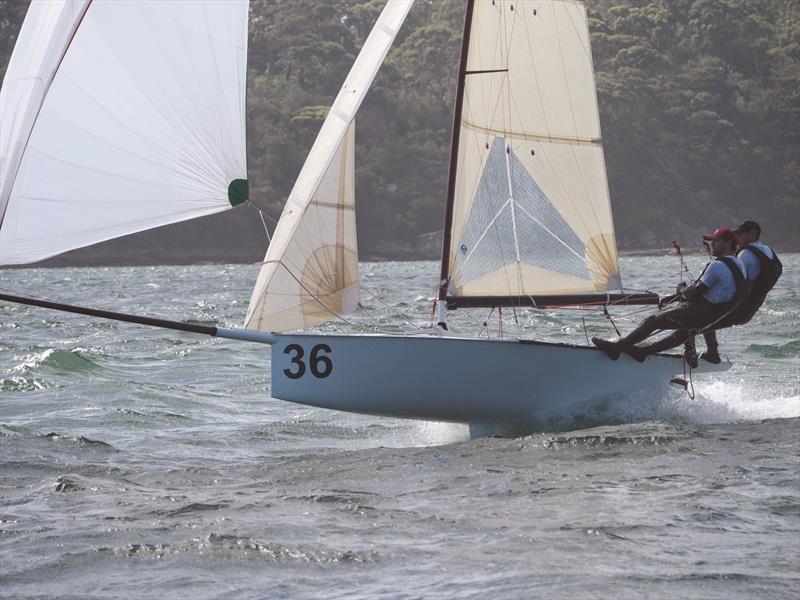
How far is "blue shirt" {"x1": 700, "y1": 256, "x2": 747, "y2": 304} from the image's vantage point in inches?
324

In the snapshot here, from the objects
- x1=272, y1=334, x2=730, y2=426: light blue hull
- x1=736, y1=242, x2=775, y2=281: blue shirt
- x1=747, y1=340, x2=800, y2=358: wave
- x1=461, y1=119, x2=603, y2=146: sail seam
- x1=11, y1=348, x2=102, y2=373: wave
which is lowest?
x1=11, y1=348, x2=102, y2=373: wave

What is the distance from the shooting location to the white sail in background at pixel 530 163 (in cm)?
886

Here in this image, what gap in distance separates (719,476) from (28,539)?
3537mm

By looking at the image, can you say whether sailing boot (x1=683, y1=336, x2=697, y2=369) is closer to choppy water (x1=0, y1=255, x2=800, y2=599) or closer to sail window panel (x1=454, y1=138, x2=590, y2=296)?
choppy water (x1=0, y1=255, x2=800, y2=599)

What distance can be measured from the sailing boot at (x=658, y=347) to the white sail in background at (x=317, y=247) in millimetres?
1856

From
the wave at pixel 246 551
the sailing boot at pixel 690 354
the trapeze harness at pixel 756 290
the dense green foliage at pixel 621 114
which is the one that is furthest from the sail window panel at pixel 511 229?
the dense green foliage at pixel 621 114

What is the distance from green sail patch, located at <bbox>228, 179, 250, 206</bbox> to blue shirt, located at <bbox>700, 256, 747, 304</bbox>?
3120 mm

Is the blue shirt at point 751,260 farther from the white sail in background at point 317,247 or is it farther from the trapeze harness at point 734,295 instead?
the white sail in background at point 317,247

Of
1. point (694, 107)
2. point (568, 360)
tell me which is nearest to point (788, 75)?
point (694, 107)

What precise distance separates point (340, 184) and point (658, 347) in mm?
2393

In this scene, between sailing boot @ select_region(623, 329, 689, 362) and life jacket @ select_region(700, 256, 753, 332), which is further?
sailing boot @ select_region(623, 329, 689, 362)

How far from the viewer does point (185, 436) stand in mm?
9312

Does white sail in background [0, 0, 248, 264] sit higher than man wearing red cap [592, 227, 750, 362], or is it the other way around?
white sail in background [0, 0, 248, 264]

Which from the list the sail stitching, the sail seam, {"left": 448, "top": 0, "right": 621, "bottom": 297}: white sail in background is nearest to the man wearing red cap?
{"left": 448, "top": 0, "right": 621, "bottom": 297}: white sail in background
